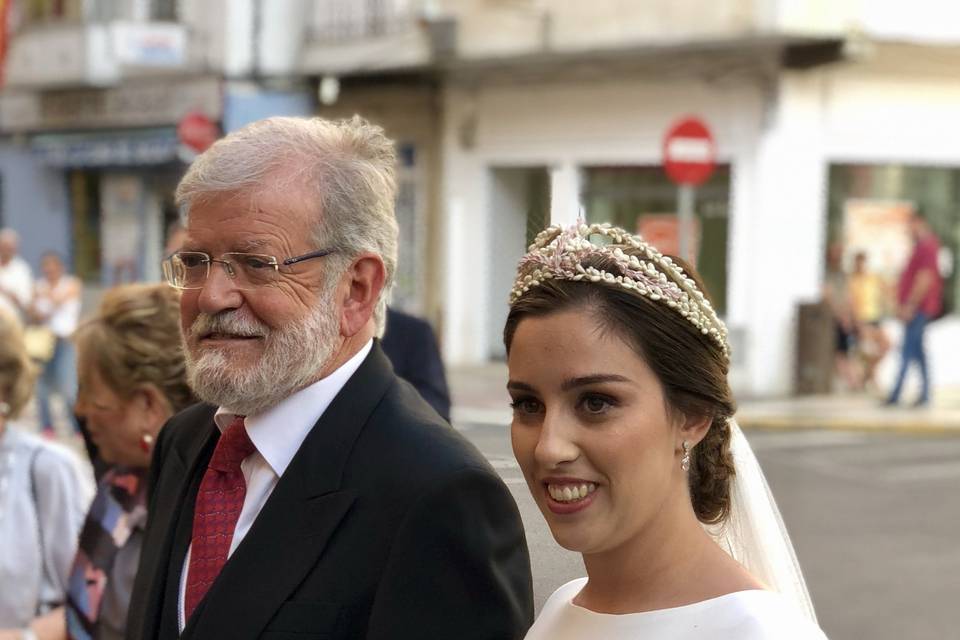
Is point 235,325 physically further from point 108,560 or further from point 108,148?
point 108,148

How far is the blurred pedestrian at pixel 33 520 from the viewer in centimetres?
351

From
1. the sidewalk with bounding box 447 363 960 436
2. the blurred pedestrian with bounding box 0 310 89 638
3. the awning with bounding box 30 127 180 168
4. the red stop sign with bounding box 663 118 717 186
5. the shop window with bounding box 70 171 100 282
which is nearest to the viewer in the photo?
the blurred pedestrian with bounding box 0 310 89 638

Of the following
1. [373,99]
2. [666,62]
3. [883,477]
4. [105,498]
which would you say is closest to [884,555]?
[883,477]

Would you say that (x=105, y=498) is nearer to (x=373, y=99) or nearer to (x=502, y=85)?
(x=502, y=85)

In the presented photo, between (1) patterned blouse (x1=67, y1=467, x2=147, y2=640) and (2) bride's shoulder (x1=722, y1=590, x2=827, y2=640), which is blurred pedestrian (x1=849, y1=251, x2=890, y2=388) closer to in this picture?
(1) patterned blouse (x1=67, y1=467, x2=147, y2=640)

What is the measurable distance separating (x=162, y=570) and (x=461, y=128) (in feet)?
54.7

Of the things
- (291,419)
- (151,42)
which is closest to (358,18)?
(151,42)

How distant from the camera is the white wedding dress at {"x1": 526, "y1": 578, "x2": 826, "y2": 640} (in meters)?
1.72

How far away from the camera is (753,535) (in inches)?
86.4

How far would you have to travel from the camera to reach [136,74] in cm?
2170

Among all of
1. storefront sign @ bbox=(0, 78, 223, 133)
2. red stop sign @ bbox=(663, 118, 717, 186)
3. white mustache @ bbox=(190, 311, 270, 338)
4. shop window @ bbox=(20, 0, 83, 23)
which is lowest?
white mustache @ bbox=(190, 311, 270, 338)

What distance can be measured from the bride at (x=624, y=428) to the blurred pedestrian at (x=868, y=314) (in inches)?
570

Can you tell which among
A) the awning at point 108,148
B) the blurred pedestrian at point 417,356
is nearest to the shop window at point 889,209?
the awning at point 108,148

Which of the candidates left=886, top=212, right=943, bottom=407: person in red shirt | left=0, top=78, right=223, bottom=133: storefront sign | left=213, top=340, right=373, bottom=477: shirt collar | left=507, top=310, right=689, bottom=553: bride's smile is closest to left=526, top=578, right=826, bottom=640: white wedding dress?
left=507, top=310, right=689, bottom=553: bride's smile
